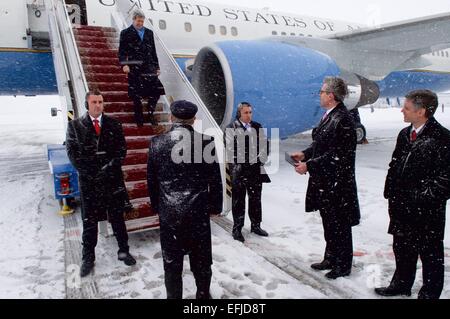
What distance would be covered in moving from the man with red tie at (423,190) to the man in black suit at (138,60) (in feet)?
11.5

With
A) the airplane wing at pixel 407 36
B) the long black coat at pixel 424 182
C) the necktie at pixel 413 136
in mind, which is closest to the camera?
the long black coat at pixel 424 182

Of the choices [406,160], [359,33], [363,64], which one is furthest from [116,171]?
[363,64]

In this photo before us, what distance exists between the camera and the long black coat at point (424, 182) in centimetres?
254

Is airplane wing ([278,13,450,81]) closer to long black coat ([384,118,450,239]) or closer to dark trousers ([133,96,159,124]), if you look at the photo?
dark trousers ([133,96,159,124])

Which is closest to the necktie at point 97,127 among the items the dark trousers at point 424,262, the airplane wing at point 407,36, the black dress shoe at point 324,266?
the black dress shoe at point 324,266

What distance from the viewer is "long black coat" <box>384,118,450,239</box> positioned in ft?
8.34

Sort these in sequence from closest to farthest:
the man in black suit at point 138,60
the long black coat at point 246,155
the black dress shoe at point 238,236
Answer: the black dress shoe at point 238,236 → the long black coat at point 246,155 → the man in black suit at point 138,60

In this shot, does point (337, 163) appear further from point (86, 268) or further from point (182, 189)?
point (86, 268)

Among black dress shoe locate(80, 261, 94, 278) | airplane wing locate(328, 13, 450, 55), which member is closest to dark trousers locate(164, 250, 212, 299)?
black dress shoe locate(80, 261, 94, 278)

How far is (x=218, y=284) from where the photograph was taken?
10.3ft

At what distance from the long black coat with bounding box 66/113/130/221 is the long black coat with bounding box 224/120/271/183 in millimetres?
1395

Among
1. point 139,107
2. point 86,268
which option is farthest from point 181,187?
point 139,107

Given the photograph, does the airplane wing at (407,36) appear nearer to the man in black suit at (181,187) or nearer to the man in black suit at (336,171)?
the man in black suit at (336,171)

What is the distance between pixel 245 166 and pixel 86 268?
6.79 ft
